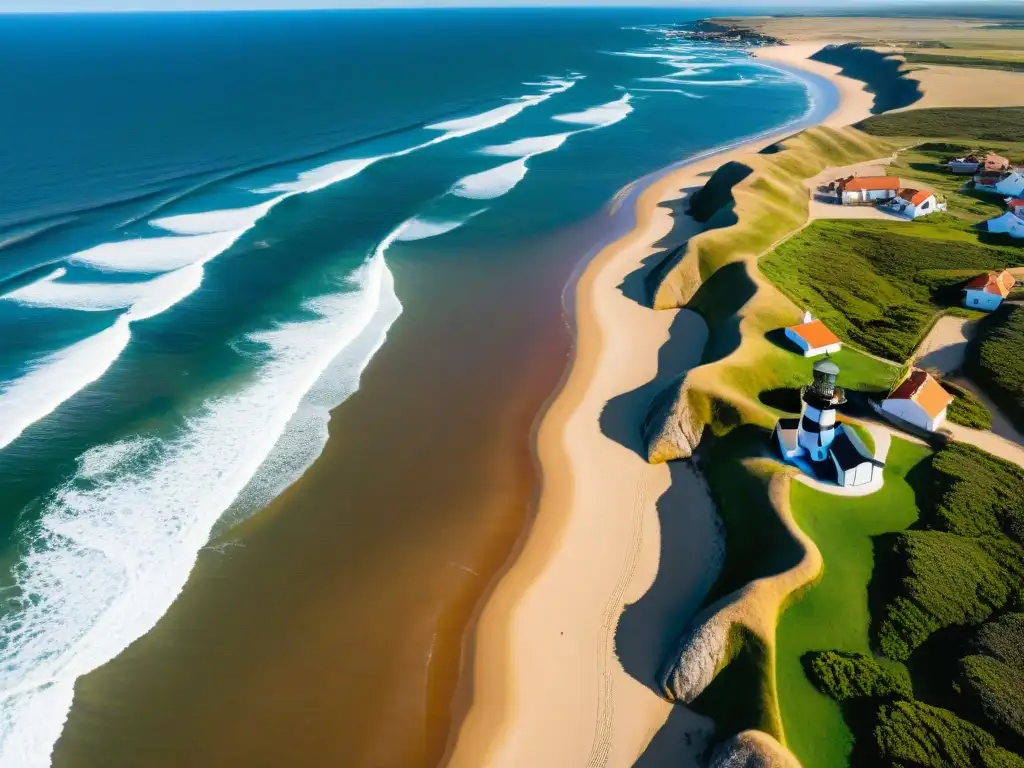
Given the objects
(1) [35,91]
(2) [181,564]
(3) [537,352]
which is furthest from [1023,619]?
(1) [35,91]

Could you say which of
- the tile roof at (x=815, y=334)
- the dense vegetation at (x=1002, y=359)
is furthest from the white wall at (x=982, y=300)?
the tile roof at (x=815, y=334)

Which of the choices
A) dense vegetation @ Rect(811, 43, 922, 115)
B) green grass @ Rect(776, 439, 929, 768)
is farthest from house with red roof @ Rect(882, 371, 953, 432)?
dense vegetation @ Rect(811, 43, 922, 115)

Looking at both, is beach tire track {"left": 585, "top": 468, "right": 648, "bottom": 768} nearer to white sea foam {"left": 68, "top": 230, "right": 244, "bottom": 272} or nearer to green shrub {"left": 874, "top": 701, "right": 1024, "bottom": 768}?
green shrub {"left": 874, "top": 701, "right": 1024, "bottom": 768}

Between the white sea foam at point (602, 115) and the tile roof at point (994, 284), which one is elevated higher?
the tile roof at point (994, 284)

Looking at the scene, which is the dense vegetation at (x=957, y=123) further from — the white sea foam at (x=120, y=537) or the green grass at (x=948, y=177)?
the white sea foam at (x=120, y=537)

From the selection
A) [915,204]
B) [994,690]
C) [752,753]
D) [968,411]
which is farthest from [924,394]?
[915,204]

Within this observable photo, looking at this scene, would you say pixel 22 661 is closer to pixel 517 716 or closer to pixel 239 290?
pixel 517 716

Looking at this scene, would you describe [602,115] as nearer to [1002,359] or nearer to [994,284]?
[994,284]
